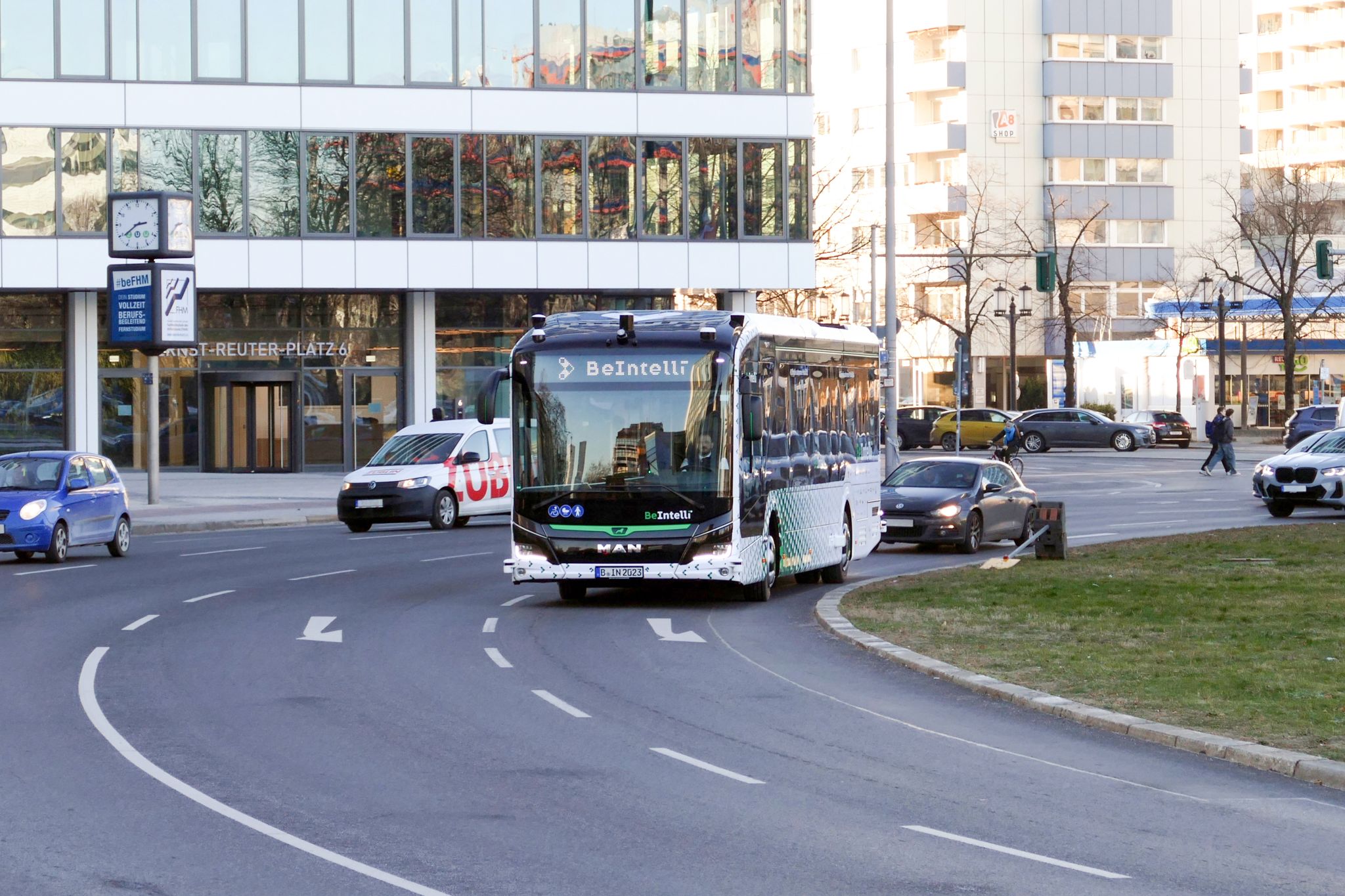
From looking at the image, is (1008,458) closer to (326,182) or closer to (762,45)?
(762,45)

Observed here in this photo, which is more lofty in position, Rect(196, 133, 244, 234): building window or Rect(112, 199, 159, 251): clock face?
Rect(196, 133, 244, 234): building window

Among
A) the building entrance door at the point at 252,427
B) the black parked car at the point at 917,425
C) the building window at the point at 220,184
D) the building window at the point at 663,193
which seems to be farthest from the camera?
the black parked car at the point at 917,425

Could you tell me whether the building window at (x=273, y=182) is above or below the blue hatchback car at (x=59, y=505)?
above

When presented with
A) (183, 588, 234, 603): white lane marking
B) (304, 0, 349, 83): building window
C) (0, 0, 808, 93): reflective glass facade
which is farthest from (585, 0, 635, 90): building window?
(183, 588, 234, 603): white lane marking

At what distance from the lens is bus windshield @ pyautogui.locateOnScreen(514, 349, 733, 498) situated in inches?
809

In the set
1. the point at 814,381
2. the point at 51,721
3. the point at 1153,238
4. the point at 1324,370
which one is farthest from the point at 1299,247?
the point at 51,721

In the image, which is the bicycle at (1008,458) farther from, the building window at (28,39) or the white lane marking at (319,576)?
the white lane marking at (319,576)

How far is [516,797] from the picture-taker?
10172 millimetres

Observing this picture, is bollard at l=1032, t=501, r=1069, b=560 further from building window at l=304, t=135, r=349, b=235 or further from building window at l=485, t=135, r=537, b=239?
building window at l=304, t=135, r=349, b=235

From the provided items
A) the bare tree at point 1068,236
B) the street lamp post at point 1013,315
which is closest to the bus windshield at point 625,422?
the street lamp post at point 1013,315

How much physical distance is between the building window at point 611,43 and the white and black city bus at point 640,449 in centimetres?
3345

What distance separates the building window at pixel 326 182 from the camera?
172 feet

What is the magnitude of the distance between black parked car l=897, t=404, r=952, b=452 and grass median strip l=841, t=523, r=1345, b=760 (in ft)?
152

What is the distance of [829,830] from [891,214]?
3731cm
